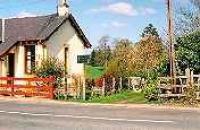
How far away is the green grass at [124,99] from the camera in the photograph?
2790 centimetres

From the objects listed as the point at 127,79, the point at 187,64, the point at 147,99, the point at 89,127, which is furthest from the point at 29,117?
the point at 127,79

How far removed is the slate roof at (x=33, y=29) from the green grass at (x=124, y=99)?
29.0ft

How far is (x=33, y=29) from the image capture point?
4012cm

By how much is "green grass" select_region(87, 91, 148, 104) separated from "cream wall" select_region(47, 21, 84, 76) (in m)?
7.89

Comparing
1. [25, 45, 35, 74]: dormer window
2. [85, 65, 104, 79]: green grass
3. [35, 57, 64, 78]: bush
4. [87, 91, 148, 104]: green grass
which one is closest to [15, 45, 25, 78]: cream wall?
[25, 45, 35, 74]: dormer window

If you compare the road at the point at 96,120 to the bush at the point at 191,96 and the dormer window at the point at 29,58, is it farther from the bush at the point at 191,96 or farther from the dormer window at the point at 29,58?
the dormer window at the point at 29,58

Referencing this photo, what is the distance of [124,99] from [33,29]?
13232 mm

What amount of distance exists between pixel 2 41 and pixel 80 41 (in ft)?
19.6

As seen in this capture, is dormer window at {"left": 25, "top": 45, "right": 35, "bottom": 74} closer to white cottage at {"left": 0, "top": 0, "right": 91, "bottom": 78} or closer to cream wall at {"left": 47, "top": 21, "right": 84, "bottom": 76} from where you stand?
white cottage at {"left": 0, "top": 0, "right": 91, "bottom": 78}

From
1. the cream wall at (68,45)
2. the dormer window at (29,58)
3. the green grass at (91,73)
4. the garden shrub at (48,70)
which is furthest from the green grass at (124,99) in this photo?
the green grass at (91,73)

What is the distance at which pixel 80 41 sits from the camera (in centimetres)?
4188

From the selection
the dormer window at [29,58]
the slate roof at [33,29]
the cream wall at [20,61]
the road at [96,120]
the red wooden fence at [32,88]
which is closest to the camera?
the road at [96,120]

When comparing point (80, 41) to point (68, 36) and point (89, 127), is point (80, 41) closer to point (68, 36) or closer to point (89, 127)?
point (68, 36)

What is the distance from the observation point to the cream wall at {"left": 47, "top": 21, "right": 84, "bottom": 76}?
39.2 m
